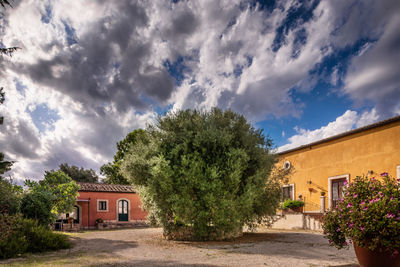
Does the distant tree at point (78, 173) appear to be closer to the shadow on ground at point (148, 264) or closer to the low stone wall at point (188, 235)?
the low stone wall at point (188, 235)

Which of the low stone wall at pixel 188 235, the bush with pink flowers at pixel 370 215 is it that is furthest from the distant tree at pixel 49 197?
the bush with pink flowers at pixel 370 215

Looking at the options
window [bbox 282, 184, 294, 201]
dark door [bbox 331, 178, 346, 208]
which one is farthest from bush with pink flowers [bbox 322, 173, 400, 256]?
window [bbox 282, 184, 294, 201]

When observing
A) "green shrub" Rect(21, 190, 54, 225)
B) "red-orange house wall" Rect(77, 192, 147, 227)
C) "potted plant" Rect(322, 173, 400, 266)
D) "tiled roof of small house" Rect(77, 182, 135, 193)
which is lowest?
"red-orange house wall" Rect(77, 192, 147, 227)

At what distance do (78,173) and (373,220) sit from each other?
45.8 m

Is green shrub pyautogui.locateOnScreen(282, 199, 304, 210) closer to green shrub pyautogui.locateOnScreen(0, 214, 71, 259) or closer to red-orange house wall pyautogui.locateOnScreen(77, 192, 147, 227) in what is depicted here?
red-orange house wall pyautogui.locateOnScreen(77, 192, 147, 227)

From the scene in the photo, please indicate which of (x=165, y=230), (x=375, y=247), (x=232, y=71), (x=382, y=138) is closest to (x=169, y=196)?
(x=165, y=230)

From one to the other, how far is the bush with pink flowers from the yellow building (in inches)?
418

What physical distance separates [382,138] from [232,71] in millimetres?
9866

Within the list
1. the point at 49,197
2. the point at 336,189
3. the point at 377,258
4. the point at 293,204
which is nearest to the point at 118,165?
the point at 49,197

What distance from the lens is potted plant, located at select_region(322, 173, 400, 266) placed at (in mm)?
4820

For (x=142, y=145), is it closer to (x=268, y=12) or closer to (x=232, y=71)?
(x=232, y=71)

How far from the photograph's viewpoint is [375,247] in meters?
4.91

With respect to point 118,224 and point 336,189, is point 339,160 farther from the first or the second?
point 118,224

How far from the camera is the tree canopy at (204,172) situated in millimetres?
10805
